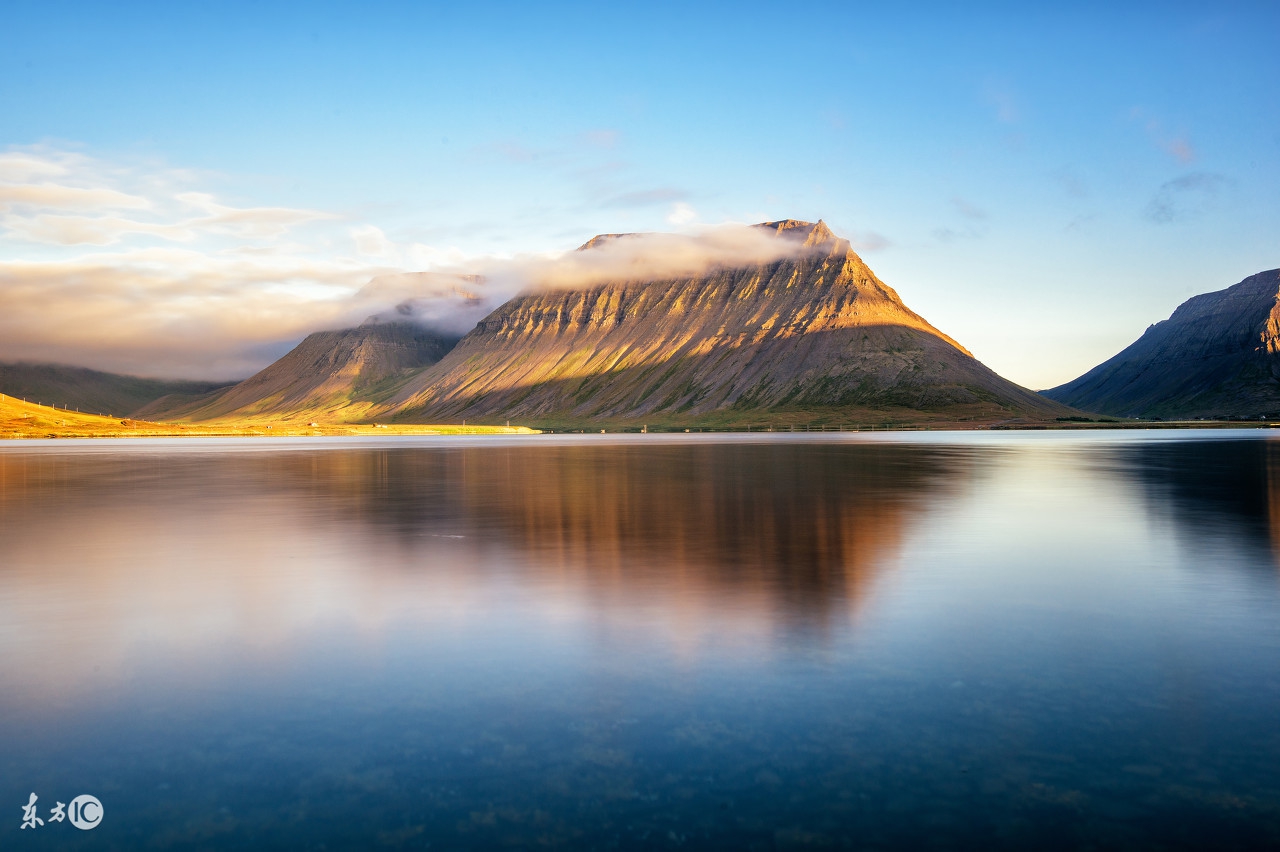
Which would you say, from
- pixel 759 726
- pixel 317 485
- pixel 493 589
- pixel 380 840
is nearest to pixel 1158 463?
pixel 317 485

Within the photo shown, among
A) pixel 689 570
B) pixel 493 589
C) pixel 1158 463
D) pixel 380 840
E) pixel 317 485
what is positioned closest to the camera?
pixel 380 840

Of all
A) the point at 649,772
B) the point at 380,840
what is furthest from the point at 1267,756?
the point at 380,840

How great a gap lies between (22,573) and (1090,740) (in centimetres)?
1836

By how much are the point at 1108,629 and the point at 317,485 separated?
36.6 metres

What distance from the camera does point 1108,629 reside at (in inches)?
479

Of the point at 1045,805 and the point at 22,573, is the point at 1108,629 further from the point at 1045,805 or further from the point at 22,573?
the point at 22,573

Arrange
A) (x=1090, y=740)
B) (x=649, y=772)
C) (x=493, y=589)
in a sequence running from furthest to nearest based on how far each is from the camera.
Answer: (x=493, y=589)
(x=1090, y=740)
(x=649, y=772)

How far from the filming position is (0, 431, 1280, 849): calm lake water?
6789mm

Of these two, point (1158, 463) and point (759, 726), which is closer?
point (759, 726)

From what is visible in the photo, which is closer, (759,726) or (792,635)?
(759,726)

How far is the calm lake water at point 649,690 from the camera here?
22.3 feet

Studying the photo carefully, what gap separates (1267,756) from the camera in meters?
7.68

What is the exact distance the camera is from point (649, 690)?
9.52 metres

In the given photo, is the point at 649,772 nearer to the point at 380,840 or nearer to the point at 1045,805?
the point at 380,840
